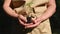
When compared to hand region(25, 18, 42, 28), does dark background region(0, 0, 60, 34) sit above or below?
below

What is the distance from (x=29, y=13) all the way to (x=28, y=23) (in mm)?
95

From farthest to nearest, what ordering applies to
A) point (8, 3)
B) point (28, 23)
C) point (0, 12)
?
point (0, 12) < point (8, 3) < point (28, 23)

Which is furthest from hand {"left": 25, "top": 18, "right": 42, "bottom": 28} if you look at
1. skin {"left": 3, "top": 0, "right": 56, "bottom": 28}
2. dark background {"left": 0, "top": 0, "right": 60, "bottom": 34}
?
dark background {"left": 0, "top": 0, "right": 60, "bottom": 34}

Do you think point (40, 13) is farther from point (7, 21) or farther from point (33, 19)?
point (7, 21)

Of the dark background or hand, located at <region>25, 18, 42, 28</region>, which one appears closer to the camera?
hand, located at <region>25, 18, 42, 28</region>

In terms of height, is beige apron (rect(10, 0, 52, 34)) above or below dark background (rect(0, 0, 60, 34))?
above

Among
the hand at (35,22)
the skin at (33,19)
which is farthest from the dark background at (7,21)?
the hand at (35,22)

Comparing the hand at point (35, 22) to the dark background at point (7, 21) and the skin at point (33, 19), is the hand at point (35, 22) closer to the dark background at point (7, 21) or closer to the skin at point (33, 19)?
the skin at point (33, 19)

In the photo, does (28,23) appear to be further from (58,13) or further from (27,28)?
(58,13)

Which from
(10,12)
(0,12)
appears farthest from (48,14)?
(0,12)

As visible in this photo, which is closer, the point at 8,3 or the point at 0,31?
the point at 8,3

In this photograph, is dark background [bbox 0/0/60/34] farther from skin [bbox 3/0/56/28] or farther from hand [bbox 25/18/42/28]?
hand [bbox 25/18/42/28]

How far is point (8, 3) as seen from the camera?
2.04 meters

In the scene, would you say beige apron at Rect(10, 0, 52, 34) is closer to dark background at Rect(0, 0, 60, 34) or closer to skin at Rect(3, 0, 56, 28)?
skin at Rect(3, 0, 56, 28)
